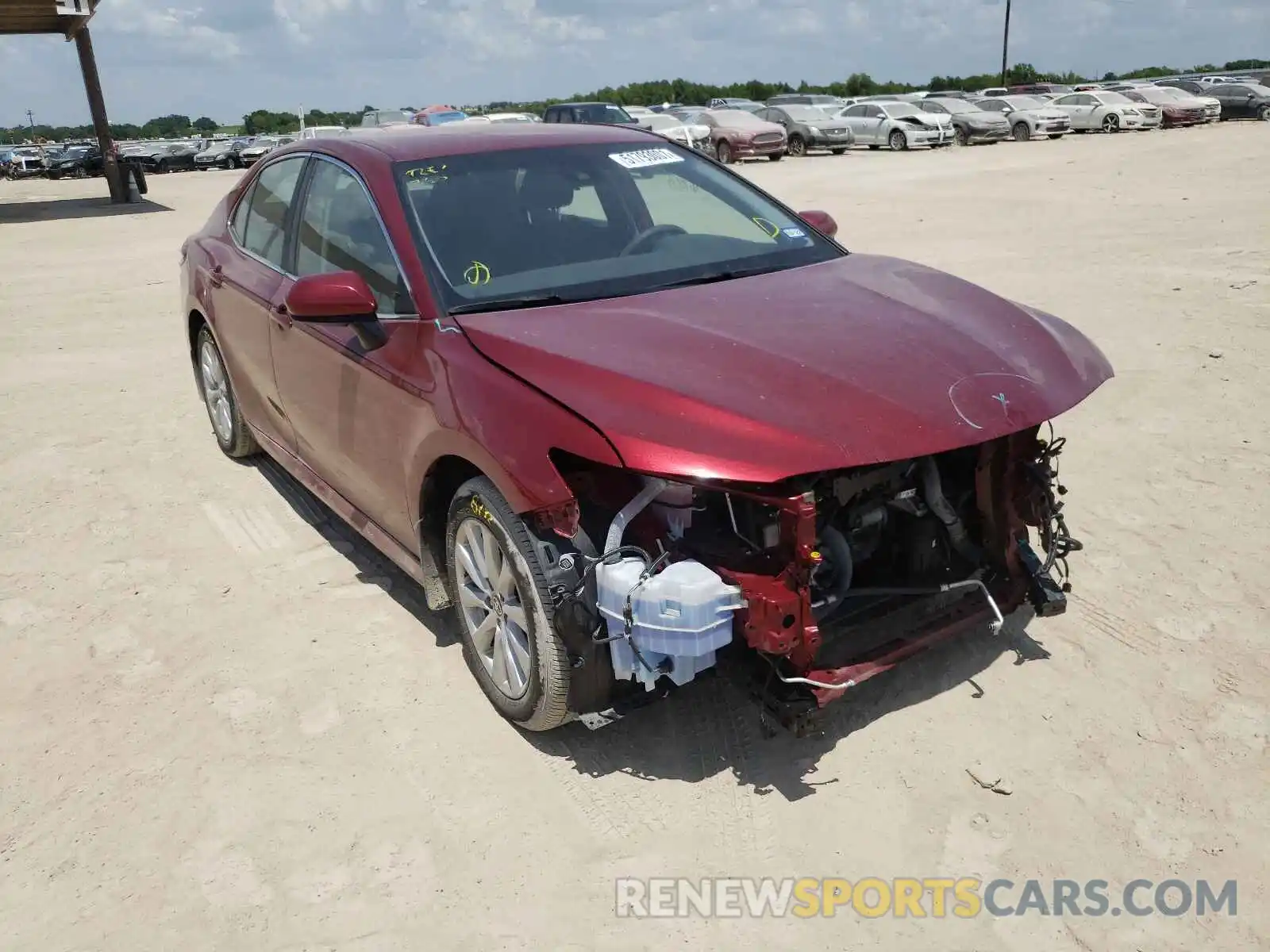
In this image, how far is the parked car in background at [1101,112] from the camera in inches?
1320

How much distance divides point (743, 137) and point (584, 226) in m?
24.6

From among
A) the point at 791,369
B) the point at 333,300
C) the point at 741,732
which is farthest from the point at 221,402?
the point at 791,369

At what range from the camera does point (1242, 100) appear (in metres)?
37.8

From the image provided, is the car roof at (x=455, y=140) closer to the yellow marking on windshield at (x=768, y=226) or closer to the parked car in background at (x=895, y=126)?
the yellow marking on windshield at (x=768, y=226)

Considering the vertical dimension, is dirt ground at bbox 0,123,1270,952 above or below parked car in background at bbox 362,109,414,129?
below

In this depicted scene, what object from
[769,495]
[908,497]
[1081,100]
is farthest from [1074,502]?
[1081,100]

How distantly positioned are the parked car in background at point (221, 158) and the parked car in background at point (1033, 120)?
29.6 meters

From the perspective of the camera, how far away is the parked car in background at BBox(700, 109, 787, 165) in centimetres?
2691

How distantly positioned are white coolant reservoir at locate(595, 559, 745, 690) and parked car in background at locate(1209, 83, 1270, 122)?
4282 cm

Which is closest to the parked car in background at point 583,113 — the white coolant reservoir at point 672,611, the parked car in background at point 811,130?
the parked car in background at point 811,130

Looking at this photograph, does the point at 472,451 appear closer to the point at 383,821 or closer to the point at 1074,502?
the point at 383,821

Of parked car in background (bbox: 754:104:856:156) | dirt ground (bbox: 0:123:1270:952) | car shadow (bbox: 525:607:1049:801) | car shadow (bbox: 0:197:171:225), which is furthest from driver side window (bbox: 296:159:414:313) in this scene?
parked car in background (bbox: 754:104:856:156)

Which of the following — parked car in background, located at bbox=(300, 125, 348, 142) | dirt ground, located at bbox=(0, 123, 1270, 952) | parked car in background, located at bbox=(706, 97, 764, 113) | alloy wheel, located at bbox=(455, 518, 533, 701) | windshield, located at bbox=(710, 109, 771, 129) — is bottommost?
dirt ground, located at bbox=(0, 123, 1270, 952)

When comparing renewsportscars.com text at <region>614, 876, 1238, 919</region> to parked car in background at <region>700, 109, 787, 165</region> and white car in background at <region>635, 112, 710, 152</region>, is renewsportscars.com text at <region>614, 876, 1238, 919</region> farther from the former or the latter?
parked car in background at <region>700, 109, 787, 165</region>
